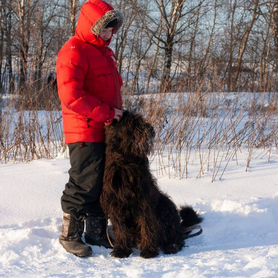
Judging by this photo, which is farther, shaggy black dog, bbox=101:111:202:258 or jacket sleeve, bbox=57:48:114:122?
shaggy black dog, bbox=101:111:202:258

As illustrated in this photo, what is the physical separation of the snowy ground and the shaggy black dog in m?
0.12

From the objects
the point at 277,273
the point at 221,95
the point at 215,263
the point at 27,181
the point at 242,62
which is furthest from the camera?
the point at 242,62

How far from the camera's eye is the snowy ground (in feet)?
9.89

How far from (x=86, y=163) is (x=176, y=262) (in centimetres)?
101

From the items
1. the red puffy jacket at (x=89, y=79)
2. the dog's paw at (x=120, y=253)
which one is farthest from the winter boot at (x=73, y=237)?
the red puffy jacket at (x=89, y=79)

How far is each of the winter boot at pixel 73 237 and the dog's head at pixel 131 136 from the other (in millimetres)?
718

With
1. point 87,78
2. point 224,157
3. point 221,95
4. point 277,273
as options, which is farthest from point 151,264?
point 221,95

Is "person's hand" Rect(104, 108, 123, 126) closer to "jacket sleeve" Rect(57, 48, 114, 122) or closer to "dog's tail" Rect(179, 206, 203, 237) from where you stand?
"jacket sleeve" Rect(57, 48, 114, 122)

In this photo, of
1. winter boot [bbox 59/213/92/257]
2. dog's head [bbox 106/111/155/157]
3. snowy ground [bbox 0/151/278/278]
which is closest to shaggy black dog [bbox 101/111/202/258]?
dog's head [bbox 106/111/155/157]

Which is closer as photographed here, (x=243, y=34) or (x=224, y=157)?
(x=224, y=157)

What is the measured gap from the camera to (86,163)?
3.36m

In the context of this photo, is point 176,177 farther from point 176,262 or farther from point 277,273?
point 277,273

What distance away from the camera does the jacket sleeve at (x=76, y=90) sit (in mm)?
3121

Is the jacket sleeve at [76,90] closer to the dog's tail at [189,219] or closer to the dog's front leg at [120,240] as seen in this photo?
the dog's front leg at [120,240]
